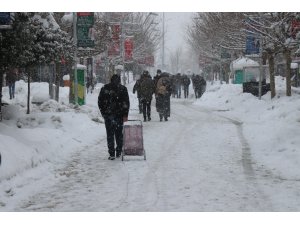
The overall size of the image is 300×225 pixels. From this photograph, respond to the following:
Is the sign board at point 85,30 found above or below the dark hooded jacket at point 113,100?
above

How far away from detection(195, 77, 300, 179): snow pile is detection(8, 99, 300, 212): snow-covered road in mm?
343

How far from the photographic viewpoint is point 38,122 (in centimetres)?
1337

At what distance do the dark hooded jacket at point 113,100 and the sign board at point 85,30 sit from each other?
8048 mm

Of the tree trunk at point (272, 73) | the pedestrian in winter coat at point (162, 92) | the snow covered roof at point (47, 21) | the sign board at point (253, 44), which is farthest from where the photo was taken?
the tree trunk at point (272, 73)

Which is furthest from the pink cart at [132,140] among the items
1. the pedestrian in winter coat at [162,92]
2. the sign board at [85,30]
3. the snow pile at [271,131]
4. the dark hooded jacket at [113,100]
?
the sign board at [85,30]

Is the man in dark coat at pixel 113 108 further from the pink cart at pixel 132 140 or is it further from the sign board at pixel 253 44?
the sign board at pixel 253 44

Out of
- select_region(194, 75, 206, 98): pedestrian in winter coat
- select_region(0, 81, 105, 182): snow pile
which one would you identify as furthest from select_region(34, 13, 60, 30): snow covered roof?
select_region(194, 75, 206, 98): pedestrian in winter coat

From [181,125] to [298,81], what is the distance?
54.6 ft

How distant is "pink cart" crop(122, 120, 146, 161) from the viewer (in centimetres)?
991

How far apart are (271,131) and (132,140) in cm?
444

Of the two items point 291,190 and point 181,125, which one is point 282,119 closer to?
→ point 181,125

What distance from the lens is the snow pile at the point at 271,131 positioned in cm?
923

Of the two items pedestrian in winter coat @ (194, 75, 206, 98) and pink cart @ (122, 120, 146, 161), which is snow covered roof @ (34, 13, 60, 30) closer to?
pink cart @ (122, 120, 146, 161)
